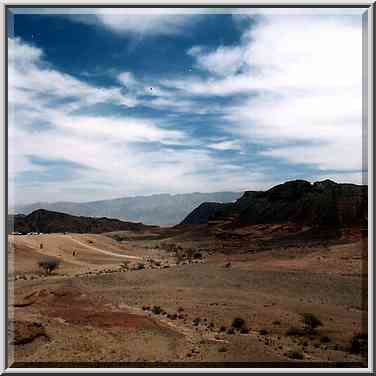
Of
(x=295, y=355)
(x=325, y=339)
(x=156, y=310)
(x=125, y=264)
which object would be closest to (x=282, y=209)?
(x=125, y=264)

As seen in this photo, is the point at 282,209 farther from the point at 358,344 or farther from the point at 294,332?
the point at 358,344

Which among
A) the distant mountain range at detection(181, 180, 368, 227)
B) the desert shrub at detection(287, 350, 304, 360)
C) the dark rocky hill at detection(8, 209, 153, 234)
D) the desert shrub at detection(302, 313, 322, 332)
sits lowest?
the desert shrub at detection(287, 350, 304, 360)

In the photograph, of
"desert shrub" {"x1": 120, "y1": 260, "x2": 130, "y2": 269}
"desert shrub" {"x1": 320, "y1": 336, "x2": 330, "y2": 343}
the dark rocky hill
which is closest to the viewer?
"desert shrub" {"x1": 320, "y1": 336, "x2": 330, "y2": 343}

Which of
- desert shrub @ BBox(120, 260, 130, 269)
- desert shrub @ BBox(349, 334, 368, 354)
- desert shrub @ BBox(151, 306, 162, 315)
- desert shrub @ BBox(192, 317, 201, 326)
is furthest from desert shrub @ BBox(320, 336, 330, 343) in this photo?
desert shrub @ BBox(120, 260, 130, 269)

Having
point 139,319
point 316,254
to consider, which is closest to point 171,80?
point 139,319

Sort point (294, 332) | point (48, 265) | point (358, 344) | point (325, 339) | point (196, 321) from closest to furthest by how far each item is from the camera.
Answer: point (358, 344) → point (325, 339) → point (294, 332) → point (196, 321) → point (48, 265)

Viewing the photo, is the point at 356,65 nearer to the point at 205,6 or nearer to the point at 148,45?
the point at 205,6

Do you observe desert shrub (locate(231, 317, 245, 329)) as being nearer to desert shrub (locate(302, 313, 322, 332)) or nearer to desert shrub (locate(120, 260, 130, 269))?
desert shrub (locate(302, 313, 322, 332))
